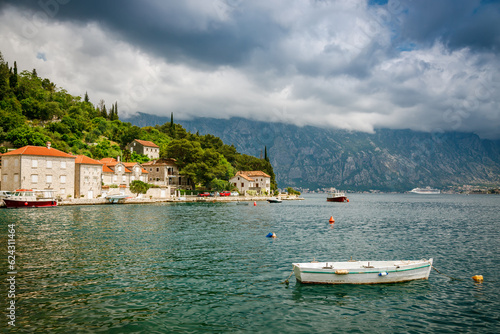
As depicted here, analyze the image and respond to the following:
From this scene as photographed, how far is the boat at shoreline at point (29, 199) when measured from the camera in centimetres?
6406

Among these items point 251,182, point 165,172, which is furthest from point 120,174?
point 251,182

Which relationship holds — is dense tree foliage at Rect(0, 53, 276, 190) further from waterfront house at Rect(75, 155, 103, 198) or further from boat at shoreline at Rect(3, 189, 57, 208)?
boat at shoreline at Rect(3, 189, 57, 208)

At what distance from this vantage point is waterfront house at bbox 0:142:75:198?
69.8 m

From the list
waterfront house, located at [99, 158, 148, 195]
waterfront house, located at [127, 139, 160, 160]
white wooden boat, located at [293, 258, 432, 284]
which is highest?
waterfront house, located at [127, 139, 160, 160]

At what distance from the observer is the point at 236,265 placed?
847 inches

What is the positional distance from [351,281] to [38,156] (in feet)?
254

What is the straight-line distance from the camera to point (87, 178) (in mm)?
82125

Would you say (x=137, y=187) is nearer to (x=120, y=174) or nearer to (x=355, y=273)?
(x=120, y=174)

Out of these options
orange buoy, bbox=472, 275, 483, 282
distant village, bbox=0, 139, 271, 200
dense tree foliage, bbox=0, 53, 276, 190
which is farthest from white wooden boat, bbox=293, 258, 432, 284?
dense tree foliage, bbox=0, 53, 276, 190

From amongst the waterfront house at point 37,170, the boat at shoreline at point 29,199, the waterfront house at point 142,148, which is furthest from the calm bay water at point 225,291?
the waterfront house at point 142,148

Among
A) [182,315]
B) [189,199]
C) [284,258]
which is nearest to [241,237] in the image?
[284,258]

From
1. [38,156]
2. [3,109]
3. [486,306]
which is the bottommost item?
[486,306]

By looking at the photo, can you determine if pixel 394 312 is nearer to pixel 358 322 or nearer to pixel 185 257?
pixel 358 322

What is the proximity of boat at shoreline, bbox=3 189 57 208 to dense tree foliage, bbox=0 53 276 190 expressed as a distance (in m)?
26.6
